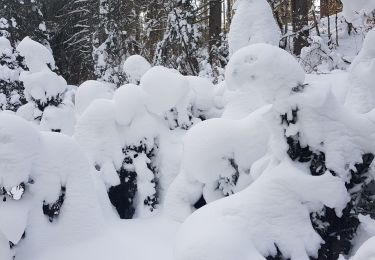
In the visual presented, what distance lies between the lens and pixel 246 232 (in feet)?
13.6

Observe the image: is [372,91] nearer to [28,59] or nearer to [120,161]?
[120,161]

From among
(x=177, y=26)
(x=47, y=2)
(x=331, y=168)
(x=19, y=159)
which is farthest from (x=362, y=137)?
(x=47, y=2)

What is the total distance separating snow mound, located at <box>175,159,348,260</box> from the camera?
412cm

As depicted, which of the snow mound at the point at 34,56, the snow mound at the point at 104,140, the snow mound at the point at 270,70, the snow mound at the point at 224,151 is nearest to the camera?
the snow mound at the point at 270,70

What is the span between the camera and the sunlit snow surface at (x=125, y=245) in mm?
6141

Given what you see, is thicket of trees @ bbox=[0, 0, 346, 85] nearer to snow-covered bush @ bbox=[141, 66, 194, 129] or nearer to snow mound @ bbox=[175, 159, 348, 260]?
snow-covered bush @ bbox=[141, 66, 194, 129]

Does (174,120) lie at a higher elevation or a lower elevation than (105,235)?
higher

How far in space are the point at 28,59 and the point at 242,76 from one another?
911 centimetres

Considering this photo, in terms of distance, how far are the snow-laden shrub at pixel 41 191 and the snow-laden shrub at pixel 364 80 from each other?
3.93 meters

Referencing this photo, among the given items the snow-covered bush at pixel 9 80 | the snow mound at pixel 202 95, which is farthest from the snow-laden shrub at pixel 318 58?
the snow-covered bush at pixel 9 80

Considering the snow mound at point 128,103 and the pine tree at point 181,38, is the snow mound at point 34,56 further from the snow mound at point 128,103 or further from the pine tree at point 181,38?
the pine tree at point 181,38

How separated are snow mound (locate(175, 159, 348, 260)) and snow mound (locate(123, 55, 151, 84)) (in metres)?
6.20

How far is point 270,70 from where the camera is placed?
14.9 ft

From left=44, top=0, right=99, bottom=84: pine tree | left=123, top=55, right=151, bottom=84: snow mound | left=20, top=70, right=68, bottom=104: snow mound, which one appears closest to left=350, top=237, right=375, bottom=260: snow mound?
left=123, top=55, right=151, bottom=84: snow mound
